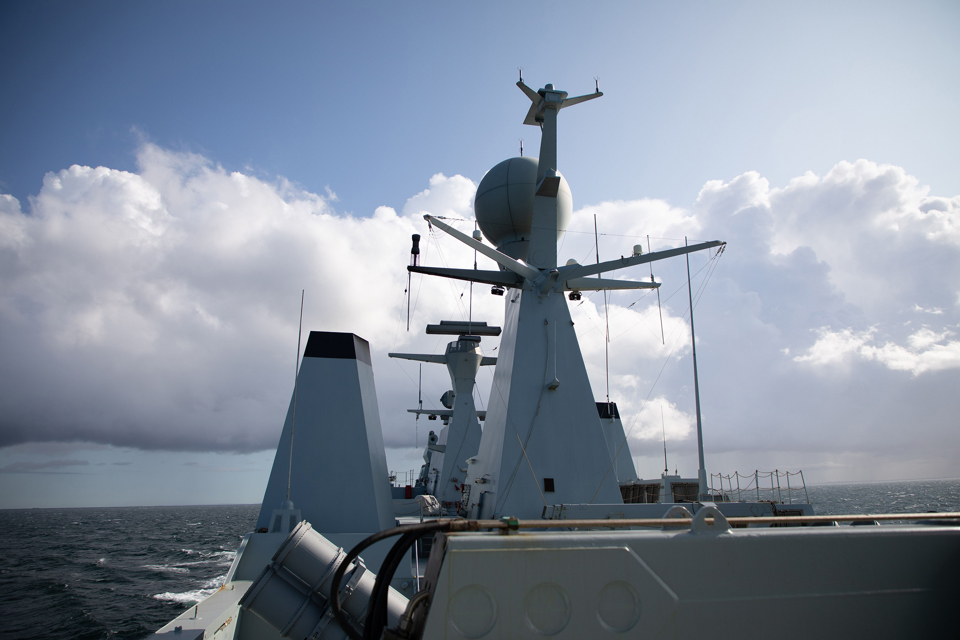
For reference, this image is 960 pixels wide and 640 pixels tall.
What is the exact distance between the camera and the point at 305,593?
4043mm

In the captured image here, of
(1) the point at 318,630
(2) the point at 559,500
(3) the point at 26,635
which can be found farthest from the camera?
(3) the point at 26,635

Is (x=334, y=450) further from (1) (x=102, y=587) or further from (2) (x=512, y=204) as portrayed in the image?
(1) (x=102, y=587)

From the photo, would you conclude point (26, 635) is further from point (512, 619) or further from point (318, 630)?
point (512, 619)

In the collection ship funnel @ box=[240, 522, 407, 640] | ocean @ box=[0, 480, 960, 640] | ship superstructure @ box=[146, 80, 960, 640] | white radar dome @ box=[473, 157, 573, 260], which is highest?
white radar dome @ box=[473, 157, 573, 260]

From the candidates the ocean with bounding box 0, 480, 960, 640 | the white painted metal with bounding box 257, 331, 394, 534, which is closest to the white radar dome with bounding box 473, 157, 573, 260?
the white painted metal with bounding box 257, 331, 394, 534

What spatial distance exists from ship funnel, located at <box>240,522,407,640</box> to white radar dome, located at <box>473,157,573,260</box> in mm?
11131

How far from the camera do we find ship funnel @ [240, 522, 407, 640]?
151 inches

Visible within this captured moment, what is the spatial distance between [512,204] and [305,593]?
12.0 m

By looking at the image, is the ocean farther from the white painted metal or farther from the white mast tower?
the white mast tower

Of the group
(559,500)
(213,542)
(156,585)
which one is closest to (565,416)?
(559,500)

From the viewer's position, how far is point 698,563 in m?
2.57

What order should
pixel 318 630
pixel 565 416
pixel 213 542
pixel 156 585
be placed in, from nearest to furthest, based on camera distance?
pixel 318 630
pixel 565 416
pixel 156 585
pixel 213 542

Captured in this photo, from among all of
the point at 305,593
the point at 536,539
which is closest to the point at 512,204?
the point at 305,593

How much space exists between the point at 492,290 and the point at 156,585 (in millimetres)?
18118
